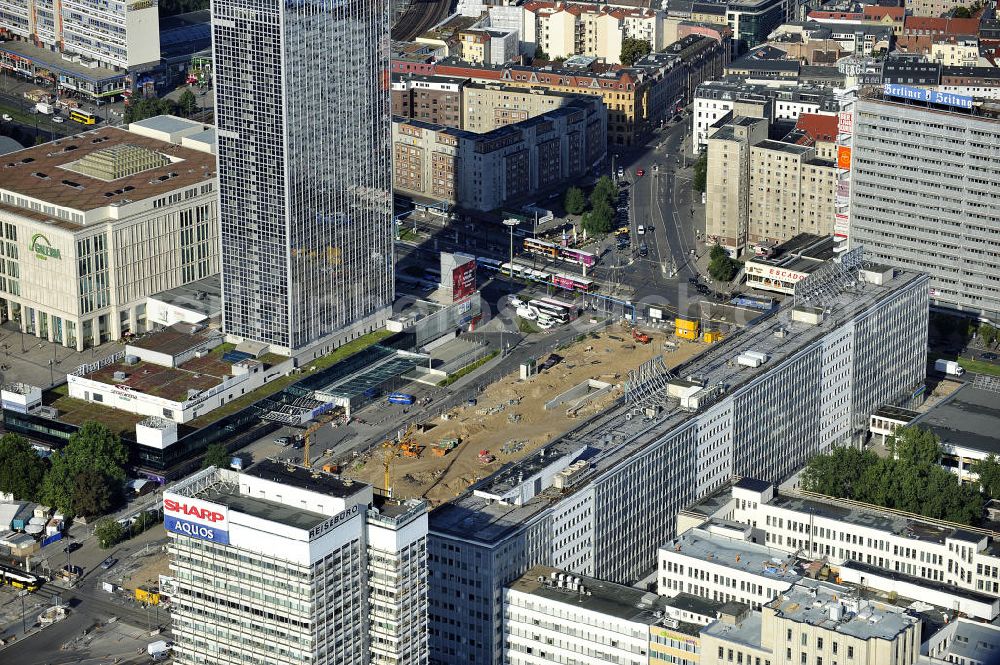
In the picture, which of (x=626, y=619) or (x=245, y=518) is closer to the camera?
(x=245, y=518)

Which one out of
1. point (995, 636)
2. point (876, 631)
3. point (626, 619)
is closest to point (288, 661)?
point (626, 619)

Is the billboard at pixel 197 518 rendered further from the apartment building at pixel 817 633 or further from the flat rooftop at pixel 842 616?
the flat rooftop at pixel 842 616

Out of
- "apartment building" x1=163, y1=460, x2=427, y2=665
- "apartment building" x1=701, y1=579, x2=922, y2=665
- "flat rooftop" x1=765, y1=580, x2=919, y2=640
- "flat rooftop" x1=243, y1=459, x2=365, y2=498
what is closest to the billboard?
"apartment building" x1=163, y1=460, x2=427, y2=665

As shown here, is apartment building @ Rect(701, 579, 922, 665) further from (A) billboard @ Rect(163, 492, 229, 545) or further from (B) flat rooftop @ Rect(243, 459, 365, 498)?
(A) billboard @ Rect(163, 492, 229, 545)

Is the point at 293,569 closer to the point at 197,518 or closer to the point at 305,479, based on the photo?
the point at 305,479

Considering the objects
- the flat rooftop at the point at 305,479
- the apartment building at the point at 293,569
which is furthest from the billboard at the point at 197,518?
the flat rooftop at the point at 305,479

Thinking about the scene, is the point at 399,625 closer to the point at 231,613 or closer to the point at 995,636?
the point at 231,613

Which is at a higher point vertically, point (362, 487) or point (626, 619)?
point (362, 487)

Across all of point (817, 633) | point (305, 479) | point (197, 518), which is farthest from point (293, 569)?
point (817, 633)
